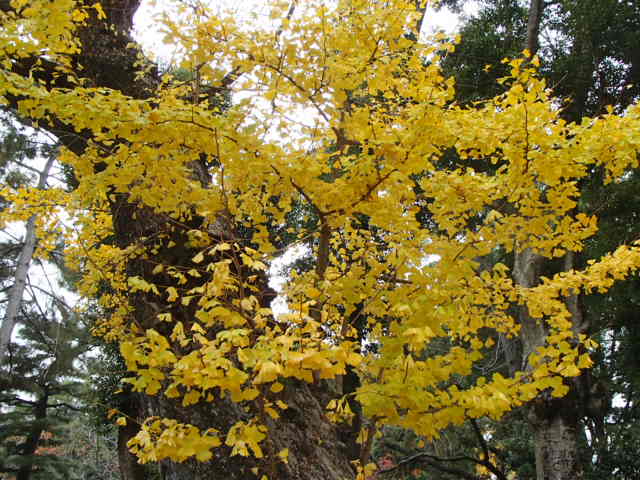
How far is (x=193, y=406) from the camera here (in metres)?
2.42

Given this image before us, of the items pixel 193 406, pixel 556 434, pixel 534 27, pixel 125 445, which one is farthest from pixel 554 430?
pixel 125 445

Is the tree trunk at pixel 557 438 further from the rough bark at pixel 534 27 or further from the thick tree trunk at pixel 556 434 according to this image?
the rough bark at pixel 534 27

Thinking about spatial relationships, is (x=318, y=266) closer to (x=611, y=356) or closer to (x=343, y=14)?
(x=343, y=14)

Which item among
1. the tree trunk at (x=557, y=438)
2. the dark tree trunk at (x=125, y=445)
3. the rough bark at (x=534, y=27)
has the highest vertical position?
the rough bark at (x=534, y=27)

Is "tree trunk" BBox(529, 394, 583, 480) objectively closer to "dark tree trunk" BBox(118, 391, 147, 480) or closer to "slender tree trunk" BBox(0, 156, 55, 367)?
"dark tree trunk" BBox(118, 391, 147, 480)

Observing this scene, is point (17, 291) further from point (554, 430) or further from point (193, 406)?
point (554, 430)

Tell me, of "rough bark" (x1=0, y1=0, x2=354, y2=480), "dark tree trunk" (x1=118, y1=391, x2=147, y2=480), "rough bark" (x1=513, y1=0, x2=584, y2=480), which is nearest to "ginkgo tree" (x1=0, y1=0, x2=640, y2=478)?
"rough bark" (x1=0, y1=0, x2=354, y2=480)

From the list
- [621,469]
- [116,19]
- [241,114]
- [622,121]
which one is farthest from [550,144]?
[621,469]

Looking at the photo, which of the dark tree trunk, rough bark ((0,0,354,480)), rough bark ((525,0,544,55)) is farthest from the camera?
the dark tree trunk

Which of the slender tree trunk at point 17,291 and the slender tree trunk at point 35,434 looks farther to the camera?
the slender tree trunk at point 35,434

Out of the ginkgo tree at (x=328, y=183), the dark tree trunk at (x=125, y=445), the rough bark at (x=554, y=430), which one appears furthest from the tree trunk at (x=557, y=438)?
the dark tree trunk at (x=125, y=445)

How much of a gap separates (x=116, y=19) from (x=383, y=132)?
323cm

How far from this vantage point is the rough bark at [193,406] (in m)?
2.29

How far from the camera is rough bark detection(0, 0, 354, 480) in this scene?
2.29 meters
